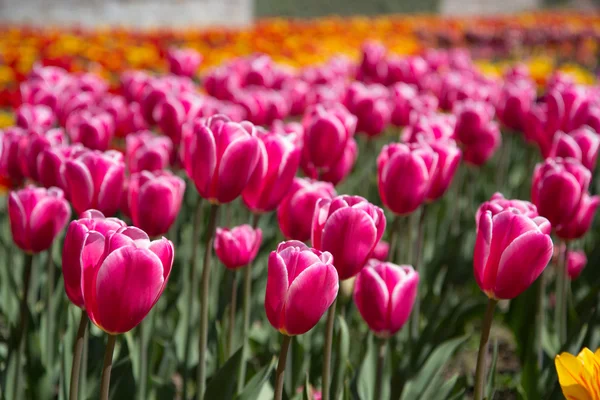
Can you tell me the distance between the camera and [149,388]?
166 centimetres

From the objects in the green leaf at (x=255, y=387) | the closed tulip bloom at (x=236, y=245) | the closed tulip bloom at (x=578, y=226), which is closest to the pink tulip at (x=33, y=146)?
the closed tulip bloom at (x=236, y=245)

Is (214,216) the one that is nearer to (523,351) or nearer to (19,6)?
(523,351)

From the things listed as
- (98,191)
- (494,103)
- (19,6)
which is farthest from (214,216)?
(19,6)

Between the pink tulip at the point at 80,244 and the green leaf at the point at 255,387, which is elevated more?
the pink tulip at the point at 80,244

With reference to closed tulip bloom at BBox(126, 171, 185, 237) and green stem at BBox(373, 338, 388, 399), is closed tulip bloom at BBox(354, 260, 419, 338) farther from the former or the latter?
closed tulip bloom at BBox(126, 171, 185, 237)

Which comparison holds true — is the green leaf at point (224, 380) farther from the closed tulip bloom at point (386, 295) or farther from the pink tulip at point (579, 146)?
→ the pink tulip at point (579, 146)

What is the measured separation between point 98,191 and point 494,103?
7.57 feet

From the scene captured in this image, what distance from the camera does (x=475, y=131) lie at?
2541mm

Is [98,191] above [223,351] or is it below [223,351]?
above

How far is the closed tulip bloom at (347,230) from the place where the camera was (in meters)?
1.23

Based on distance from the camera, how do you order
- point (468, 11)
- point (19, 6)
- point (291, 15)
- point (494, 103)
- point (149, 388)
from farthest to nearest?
point (468, 11), point (291, 15), point (19, 6), point (494, 103), point (149, 388)

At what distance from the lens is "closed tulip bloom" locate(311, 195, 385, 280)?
1.23 metres

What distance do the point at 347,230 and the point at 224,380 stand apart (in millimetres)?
420

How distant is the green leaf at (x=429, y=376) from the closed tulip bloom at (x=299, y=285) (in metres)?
0.64
